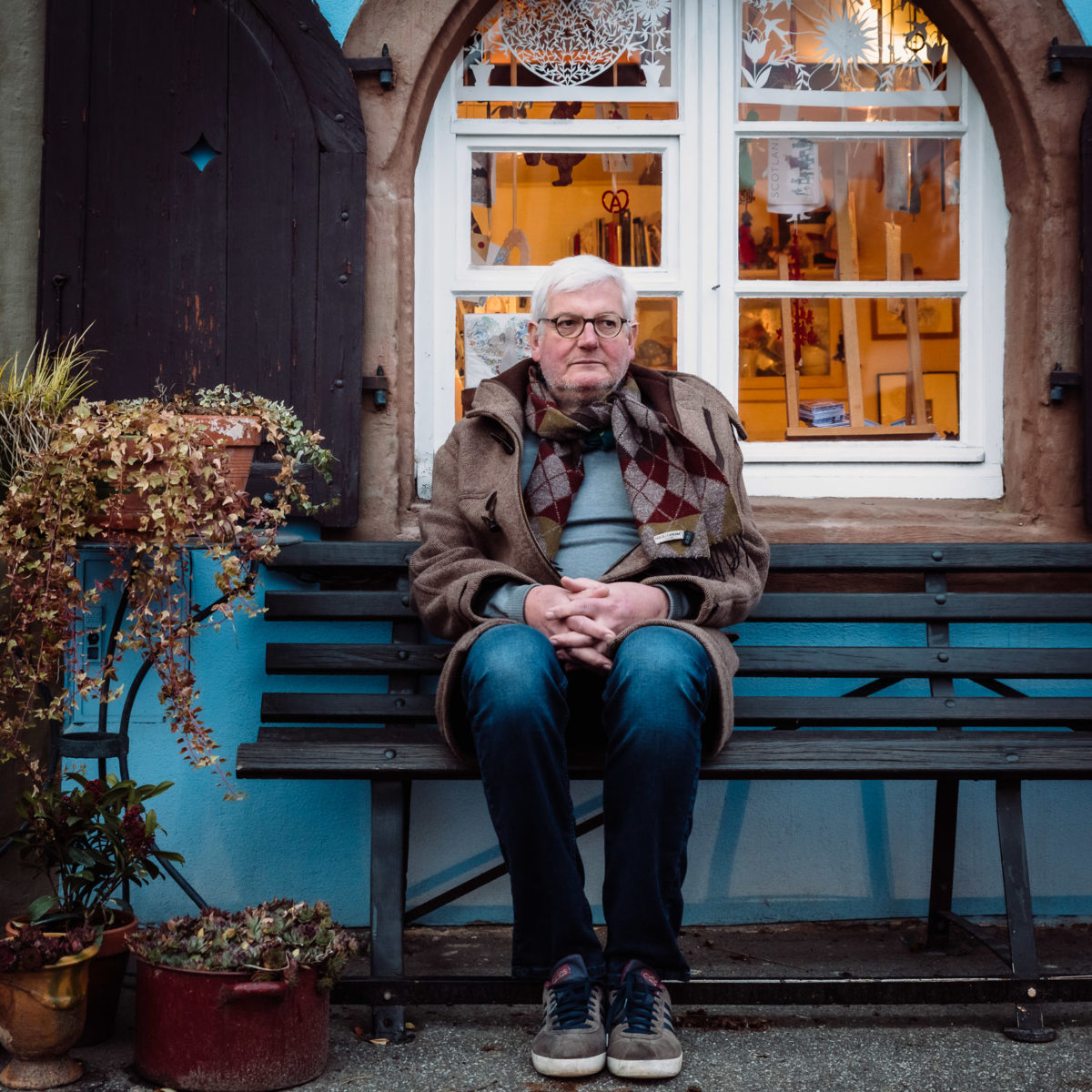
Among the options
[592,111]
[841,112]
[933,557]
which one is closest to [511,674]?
[933,557]

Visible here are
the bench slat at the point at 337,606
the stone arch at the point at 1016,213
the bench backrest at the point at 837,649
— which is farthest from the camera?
the stone arch at the point at 1016,213

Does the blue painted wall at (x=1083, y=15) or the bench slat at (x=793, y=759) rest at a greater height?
the blue painted wall at (x=1083, y=15)

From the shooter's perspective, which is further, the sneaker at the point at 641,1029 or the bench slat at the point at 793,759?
the bench slat at the point at 793,759

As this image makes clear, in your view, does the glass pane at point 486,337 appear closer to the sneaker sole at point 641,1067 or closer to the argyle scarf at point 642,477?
the argyle scarf at point 642,477

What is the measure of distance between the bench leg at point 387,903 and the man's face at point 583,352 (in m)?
1.03

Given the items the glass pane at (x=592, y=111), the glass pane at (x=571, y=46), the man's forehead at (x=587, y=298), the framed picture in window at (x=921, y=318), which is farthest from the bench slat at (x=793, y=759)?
the glass pane at (x=571, y=46)

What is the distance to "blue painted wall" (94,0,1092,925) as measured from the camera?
317 centimetres

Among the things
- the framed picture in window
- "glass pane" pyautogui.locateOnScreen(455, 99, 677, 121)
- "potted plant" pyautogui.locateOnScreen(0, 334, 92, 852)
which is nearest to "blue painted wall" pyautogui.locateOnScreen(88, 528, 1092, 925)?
"potted plant" pyautogui.locateOnScreen(0, 334, 92, 852)

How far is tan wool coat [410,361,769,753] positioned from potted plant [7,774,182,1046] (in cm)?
67

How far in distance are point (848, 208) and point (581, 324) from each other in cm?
132

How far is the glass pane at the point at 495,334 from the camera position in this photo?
3541 mm

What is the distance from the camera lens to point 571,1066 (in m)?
2.19

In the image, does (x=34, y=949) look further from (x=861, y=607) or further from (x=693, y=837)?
(x=861, y=607)

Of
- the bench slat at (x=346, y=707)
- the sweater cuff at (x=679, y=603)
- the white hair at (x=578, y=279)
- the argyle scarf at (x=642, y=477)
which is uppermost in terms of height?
the white hair at (x=578, y=279)
